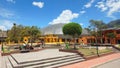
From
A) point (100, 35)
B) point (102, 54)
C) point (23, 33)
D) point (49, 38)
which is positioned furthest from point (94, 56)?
point (49, 38)

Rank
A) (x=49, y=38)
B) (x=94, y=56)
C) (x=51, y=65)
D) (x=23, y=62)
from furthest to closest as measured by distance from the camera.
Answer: (x=49, y=38)
(x=94, y=56)
(x=51, y=65)
(x=23, y=62)

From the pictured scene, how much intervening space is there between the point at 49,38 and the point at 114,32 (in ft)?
71.1

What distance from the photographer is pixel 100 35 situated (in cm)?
5575

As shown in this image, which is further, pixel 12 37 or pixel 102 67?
pixel 12 37

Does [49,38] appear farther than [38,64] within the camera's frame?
Yes

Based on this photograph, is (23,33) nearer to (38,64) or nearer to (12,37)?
(12,37)

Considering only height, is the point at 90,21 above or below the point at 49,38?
above

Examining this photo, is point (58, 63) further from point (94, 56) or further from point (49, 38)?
point (49, 38)

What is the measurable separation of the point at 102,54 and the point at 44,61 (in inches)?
463

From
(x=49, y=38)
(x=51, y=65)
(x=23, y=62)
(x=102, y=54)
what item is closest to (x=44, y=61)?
(x=51, y=65)

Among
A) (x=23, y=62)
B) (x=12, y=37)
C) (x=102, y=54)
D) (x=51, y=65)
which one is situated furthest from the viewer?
(x=12, y=37)

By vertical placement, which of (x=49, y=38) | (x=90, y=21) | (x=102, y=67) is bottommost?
(x=102, y=67)

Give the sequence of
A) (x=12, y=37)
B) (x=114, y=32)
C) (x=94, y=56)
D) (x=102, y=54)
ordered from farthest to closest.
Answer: (x=114, y=32) < (x=12, y=37) < (x=102, y=54) < (x=94, y=56)

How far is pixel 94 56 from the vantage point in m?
23.7
